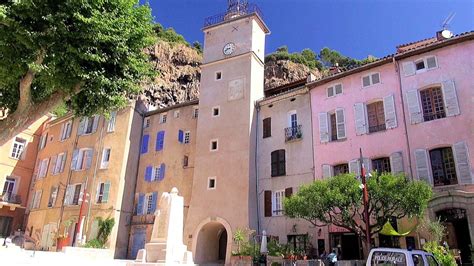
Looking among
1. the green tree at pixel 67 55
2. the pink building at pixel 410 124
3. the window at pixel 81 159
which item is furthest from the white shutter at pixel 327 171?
the window at pixel 81 159

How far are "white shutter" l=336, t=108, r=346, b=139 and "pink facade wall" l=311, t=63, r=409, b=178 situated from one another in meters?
0.21

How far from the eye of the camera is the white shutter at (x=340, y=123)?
72.4 feet

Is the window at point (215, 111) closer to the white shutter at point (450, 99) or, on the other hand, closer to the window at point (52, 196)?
the white shutter at point (450, 99)

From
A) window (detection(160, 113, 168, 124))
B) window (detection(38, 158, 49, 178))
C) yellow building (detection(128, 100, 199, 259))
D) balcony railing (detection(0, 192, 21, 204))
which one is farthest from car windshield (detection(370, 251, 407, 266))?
balcony railing (detection(0, 192, 21, 204))

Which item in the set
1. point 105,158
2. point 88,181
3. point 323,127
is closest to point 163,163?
point 105,158

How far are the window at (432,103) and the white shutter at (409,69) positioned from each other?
4.15ft

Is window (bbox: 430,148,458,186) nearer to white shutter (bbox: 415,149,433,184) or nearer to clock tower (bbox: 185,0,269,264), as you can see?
white shutter (bbox: 415,149,433,184)

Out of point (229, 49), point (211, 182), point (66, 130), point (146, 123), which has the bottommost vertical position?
point (211, 182)

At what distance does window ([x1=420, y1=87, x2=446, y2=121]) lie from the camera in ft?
62.3

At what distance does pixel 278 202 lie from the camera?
23422 millimetres

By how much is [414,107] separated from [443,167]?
3493 millimetres

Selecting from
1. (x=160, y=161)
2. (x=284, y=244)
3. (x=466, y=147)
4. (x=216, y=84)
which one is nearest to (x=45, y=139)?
(x=160, y=161)

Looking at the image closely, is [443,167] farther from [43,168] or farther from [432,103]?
[43,168]

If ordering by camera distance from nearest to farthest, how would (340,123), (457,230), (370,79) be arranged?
1. (457,230)
2. (370,79)
3. (340,123)
